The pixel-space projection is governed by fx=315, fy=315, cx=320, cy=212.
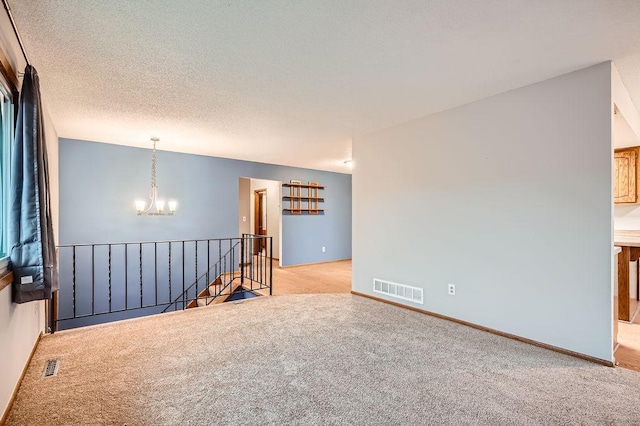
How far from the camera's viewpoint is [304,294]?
474 centimetres

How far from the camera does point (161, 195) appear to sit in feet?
18.3

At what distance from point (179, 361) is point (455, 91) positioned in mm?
3428

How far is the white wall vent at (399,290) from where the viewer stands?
3.84 m

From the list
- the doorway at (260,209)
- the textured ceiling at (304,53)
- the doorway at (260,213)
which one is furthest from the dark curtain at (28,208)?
the doorway at (260,213)

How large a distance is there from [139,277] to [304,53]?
4.89 m

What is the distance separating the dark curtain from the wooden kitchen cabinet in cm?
623

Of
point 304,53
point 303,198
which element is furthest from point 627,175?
point 303,198

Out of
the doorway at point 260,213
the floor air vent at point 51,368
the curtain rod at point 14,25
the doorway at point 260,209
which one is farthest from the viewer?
Result: the doorway at point 260,213

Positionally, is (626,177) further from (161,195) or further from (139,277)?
(139,277)

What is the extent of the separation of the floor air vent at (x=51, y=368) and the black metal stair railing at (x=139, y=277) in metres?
1.78

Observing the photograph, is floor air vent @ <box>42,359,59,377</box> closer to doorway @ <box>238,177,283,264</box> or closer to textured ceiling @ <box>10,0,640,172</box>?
textured ceiling @ <box>10,0,640,172</box>

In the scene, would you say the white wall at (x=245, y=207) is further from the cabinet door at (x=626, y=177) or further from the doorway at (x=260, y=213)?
the cabinet door at (x=626, y=177)

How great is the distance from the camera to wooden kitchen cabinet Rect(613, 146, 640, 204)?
4258 mm

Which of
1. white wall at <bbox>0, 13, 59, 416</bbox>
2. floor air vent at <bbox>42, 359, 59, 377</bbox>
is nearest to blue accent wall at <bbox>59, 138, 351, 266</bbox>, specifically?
white wall at <bbox>0, 13, 59, 416</bbox>
